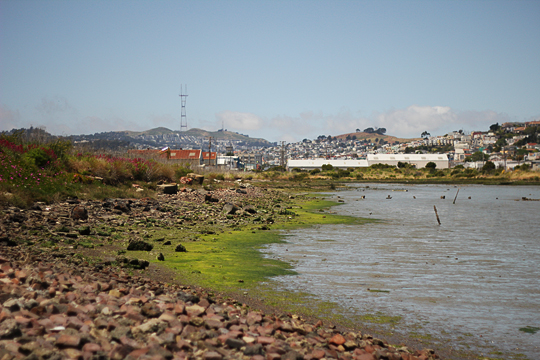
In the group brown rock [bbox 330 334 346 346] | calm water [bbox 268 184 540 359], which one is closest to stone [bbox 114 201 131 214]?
calm water [bbox 268 184 540 359]

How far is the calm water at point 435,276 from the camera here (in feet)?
26.5

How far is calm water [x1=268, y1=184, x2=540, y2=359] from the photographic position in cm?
809

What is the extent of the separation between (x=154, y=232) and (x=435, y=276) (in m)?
9.49

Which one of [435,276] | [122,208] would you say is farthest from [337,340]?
[122,208]

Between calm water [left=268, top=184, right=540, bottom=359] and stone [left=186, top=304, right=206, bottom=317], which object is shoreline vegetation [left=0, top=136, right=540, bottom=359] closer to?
calm water [left=268, top=184, right=540, bottom=359]

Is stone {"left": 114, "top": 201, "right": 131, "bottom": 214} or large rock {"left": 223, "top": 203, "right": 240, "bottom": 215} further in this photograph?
large rock {"left": 223, "top": 203, "right": 240, "bottom": 215}

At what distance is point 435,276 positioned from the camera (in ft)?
38.6

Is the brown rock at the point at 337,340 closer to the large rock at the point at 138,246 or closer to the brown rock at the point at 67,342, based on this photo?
the brown rock at the point at 67,342

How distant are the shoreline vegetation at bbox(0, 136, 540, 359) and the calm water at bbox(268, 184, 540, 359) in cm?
65

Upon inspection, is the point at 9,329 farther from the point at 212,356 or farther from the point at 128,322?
the point at 212,356

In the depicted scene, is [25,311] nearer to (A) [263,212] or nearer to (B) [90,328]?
(B) [90,328]

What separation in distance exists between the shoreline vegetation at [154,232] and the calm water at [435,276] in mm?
648

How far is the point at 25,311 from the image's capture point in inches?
203

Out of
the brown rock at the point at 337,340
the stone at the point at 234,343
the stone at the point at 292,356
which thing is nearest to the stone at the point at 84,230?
the stone at the point at 234,343
